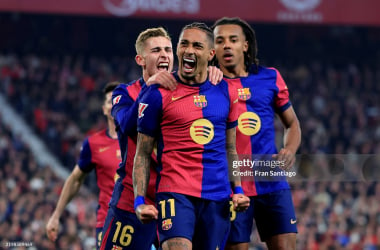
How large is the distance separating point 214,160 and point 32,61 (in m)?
19.5

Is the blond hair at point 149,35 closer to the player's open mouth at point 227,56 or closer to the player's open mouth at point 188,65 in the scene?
the player's open mouth at point 227,56

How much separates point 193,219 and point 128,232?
87 centimetres

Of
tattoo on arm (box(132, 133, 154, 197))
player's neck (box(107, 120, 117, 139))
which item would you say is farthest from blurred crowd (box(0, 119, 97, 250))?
tattoo on arm (box(132, 133, 154, 197))

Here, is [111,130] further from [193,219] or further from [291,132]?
[193,219]

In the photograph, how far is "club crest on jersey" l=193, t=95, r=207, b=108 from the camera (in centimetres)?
540

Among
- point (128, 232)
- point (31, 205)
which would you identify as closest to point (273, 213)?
point (128, 232)

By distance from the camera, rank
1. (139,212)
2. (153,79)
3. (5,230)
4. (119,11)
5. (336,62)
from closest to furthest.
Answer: (139,212), (153,79), (5,230), (119,11), (336,62)

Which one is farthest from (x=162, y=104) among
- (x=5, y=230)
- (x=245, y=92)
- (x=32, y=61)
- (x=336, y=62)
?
(x=336, y=62)

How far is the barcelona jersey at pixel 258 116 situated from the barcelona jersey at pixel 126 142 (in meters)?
0.98

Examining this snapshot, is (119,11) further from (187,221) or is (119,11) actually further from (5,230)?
(187,221)

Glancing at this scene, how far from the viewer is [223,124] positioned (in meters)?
5.50

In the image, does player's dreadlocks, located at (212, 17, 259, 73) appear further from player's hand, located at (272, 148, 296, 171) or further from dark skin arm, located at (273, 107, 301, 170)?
player's hand, located at (272, 148, 296, 171)

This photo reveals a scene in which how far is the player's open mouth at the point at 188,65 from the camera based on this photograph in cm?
539

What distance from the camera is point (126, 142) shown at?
19.6 ft
